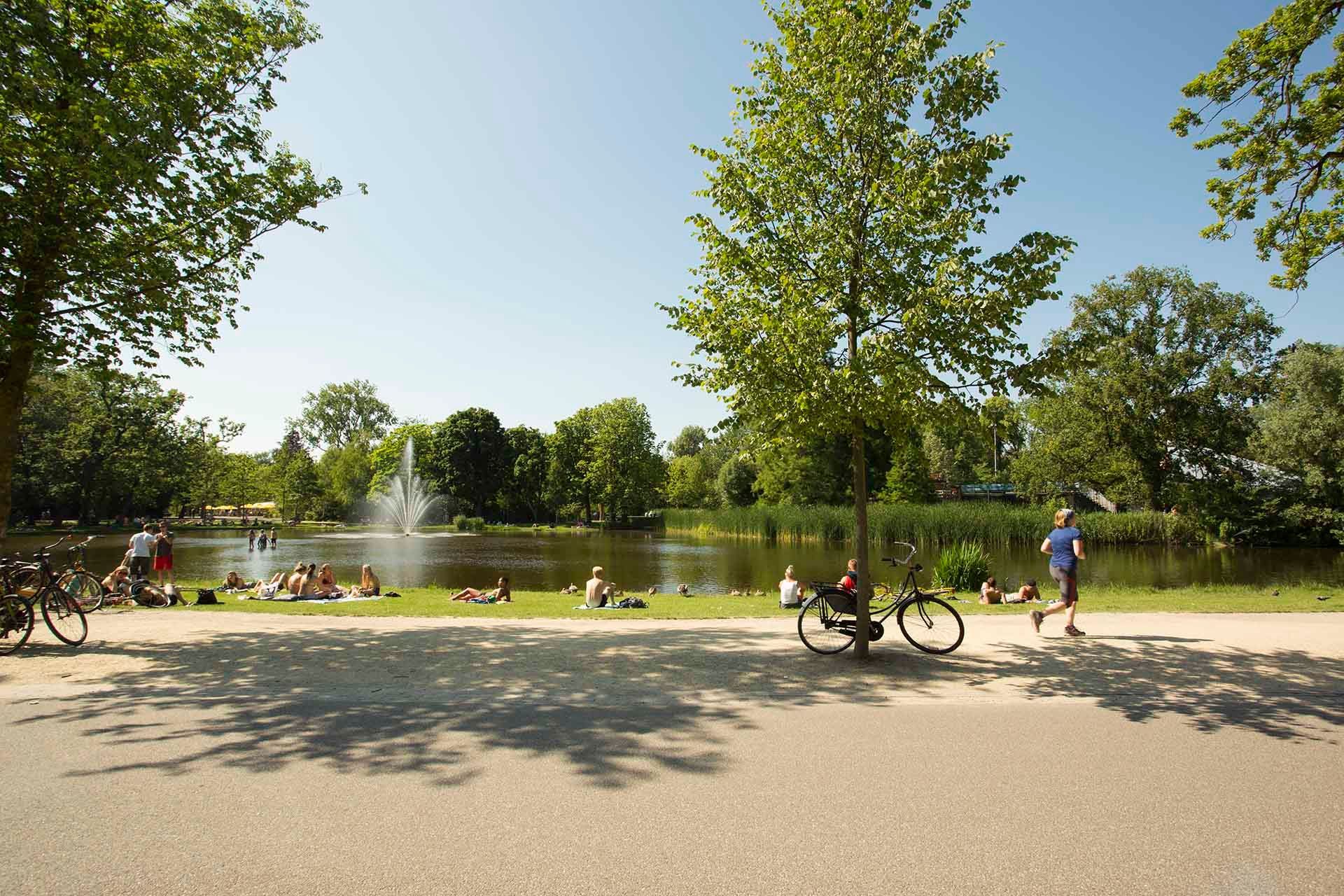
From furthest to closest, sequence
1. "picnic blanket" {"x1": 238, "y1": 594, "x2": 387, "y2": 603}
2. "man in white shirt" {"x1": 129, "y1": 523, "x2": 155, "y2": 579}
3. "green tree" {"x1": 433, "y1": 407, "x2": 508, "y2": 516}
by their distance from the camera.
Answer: "green tree" {"x1": 433, "y1": 407, "x2": 508, "y2": 516}
"man in white shirt" {"x1": 129, "y1": 523, "x2": 155, "y2": 579}
"picnic blanket" {"x1": 238, "y1": 594, "x2": 387, "y2": 603}

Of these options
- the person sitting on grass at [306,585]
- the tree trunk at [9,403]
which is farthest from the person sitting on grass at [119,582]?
the tree trunk at [9,403]

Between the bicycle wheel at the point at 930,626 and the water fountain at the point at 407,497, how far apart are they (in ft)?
212

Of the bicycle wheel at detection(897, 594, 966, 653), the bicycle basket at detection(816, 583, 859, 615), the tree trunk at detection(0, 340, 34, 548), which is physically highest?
the tree trunk at detection(0, 340, 34, 548)

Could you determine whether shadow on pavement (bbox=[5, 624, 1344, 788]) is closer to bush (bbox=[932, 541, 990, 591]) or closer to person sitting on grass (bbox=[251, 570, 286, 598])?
person sitting on grass (bbox=[251, 570, 286, 598])

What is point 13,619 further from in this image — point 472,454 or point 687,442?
point 687,442

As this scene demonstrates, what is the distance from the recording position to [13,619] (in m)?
8.56

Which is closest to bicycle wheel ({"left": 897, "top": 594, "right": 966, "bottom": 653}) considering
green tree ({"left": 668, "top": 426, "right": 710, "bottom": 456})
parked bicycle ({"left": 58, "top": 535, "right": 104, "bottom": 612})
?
parked bicycle ({"left": 58, "top": 535, "right": 104, "bottom": 612})

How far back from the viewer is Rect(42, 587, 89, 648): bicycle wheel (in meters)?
8.97

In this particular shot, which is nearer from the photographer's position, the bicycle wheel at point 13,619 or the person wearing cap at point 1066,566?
the bicycle wheel at point 13,619

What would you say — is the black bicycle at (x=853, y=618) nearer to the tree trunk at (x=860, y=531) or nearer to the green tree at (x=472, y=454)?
the tree trunk at (x=860, y=531)

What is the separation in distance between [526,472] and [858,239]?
73.1 meters

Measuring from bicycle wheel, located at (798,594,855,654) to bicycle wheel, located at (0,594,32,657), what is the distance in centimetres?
A: 949

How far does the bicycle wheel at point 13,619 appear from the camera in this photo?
8.48 meters

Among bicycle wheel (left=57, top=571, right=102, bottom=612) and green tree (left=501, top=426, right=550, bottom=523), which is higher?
green tree (left=501, top=426, right=550, bottom=523)
